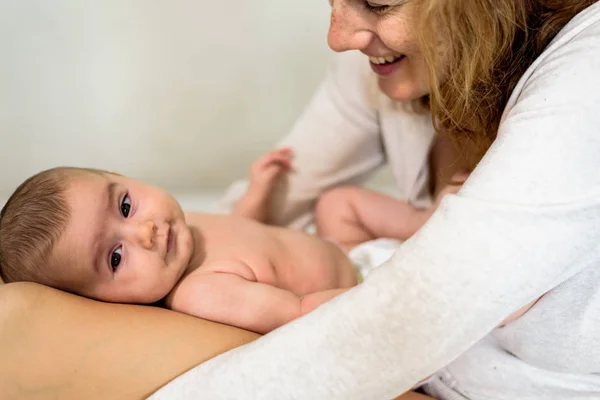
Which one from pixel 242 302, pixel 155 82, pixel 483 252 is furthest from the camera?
pixel 155 82

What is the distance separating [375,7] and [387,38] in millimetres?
39

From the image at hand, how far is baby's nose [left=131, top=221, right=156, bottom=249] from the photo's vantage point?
0.83 metres

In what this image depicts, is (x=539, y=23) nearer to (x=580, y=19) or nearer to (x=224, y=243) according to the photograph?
(x=580, y=19)

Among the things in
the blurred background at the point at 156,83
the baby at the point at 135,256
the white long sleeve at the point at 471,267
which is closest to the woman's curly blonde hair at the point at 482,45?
the white long sleeve at the point at 471,267

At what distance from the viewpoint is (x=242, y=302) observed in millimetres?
813

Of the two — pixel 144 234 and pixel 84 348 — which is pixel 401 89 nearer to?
pixel 144 234

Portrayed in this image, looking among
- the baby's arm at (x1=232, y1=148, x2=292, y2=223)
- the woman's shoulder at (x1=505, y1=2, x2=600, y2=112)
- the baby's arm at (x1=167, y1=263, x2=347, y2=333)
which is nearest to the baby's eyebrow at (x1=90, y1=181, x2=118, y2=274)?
the baby's arm at (x1=167, y1=263, x2=347, y2=333)

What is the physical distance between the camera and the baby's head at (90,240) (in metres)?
0.78

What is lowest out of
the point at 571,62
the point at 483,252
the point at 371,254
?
the point at 371,254

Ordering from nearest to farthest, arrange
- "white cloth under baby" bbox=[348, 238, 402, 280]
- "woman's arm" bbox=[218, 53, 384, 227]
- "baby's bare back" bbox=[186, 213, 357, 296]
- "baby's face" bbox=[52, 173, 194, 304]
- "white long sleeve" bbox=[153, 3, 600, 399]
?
"white long sleeve" bbox=[153, 3, 600, 399] → "baby's face" bbox=[52, 173, 194, 304] → "baby's bare back" bbox=[186, 213, 357, 296] → "white cloth under baby" bbox=[348, 238, 402, 280] → "woman's arm" bbox=[218, 53, 384, 227]

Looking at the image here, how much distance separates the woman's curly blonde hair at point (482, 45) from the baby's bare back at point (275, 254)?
30 cm

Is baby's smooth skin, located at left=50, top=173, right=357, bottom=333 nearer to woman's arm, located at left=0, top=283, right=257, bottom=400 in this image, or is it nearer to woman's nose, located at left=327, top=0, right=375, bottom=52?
woman's arm, located at left=0, top=283, right=257, bottom=400

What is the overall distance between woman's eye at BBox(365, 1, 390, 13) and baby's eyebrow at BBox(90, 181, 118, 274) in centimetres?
40

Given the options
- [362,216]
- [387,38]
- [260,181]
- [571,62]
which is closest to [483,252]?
[571,62]
